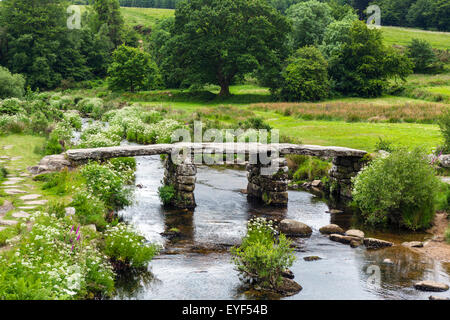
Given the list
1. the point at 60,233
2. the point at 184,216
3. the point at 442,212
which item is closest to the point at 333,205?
the point at 442,212

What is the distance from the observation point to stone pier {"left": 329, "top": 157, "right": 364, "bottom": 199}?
19156mm

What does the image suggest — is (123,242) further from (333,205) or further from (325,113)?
(325,113)

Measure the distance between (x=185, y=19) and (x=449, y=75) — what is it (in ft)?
111

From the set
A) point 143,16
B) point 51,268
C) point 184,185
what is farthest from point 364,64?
point 143,16

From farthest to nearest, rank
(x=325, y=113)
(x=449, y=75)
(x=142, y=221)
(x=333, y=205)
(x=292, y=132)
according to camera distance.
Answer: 1. (x=449, y=75)
2. (x=325, y=113)
3. (x=292, y=132)
4. (x=333, y=205)
5. (x=142, y=221)

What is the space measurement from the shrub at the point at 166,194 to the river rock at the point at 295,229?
4.61 m

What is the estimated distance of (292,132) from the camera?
2797cm

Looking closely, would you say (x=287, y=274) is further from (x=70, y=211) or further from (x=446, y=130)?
(x=446, y=130)

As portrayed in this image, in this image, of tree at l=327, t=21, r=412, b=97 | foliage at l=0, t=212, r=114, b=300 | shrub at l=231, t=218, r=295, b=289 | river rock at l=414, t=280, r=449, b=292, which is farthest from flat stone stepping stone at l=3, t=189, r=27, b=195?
tree at l=327, t=21, r=412, b=97

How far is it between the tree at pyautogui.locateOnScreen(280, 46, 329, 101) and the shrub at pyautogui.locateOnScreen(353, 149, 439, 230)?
31290 mm

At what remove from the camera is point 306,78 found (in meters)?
47.6

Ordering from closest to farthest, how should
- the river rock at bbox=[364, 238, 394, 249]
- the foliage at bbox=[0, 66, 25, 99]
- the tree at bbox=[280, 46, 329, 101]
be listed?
the river rock at bbox=[364, 238, 394, 249] < the foliage at bbox=[0, 66, 25, 99] < the tree at bbox=[280, 46, 329, 101]

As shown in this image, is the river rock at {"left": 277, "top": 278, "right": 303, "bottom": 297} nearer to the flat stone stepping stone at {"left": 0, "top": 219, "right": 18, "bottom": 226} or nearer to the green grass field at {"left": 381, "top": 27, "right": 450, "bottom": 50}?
the flat stone stepping stone at {"left": 0, "top": 219, "right": 18, "bottom": 226}

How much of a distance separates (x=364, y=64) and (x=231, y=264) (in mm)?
43241
